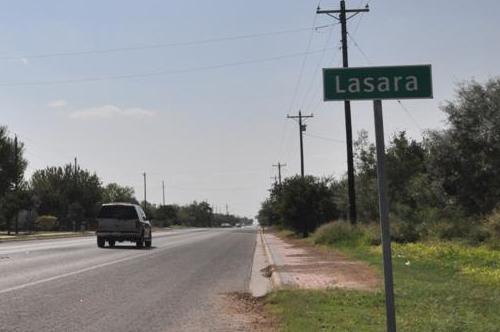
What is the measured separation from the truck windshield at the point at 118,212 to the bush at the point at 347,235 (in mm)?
9302

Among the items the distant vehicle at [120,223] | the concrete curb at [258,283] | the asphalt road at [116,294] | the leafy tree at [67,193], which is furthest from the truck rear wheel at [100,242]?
the leafy tree at [67,193]

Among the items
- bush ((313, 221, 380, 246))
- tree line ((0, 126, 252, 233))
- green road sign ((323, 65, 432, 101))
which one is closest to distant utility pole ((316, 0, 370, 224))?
bush ((313, 221, 380, 246))

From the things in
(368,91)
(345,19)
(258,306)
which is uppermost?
(345,19)

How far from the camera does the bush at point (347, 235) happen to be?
29453mm

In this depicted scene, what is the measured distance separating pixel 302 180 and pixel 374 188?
6187 millimetres

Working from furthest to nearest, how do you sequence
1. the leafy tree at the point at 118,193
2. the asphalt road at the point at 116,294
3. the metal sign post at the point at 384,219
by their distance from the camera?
the leafy tree at the point at 118,193
the asphalt road at the point at 116,294
the metal sign post at the point at 384,219

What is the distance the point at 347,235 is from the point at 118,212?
10981 mm

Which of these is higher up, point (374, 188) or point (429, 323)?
point (374, 188)

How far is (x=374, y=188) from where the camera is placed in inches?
1743

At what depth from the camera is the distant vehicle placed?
Answer: 33500 millimetres

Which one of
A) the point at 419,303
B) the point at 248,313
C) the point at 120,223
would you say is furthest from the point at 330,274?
the point at 120,223

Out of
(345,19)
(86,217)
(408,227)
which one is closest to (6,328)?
(408,227)

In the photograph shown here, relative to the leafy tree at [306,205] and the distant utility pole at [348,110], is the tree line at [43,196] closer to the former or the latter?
the leafy tree at [306,205]

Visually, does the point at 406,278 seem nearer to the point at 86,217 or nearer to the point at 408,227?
the point at 408,227
